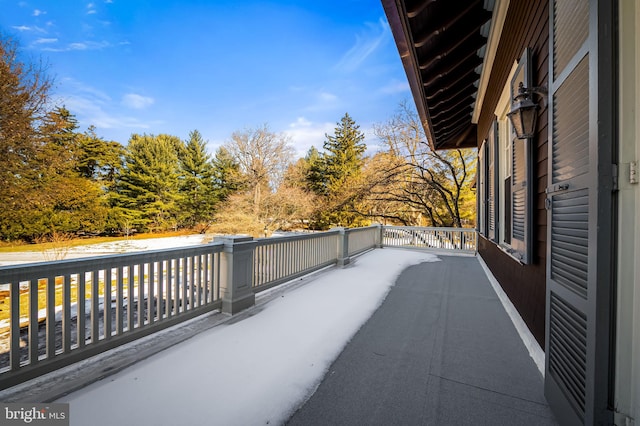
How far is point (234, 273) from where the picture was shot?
299 cm

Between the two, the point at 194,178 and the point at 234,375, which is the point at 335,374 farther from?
the point at 194,178

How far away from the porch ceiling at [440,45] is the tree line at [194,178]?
286 inches

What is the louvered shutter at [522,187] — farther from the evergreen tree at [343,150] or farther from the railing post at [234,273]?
the evergreen tree at [343,150]

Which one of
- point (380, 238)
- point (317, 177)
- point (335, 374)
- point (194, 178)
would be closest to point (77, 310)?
point (335, 374)

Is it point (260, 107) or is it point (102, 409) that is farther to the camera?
point (260, 107)

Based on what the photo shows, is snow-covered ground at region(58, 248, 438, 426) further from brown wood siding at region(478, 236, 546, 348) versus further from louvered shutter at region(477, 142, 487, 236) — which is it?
louvered shutter at region(477, 142, 487, 236)

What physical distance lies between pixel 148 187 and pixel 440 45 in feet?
75.8

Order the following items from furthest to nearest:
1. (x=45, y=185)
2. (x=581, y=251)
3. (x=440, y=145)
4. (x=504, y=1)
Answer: (x=45, y=185), (x=440, y=145), (x=504, y=1), (x=581, y=251)

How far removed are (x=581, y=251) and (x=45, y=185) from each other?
18496 mm

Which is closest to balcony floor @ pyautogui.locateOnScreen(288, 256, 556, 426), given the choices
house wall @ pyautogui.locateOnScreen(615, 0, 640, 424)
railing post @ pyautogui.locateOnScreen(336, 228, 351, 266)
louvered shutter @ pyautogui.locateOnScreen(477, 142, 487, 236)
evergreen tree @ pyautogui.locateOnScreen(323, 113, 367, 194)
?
house wall @ pyautogui.locateOnScreen(615, 0, 640, 424)

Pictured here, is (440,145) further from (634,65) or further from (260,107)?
(260,107)

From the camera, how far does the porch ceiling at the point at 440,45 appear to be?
247 centimetres

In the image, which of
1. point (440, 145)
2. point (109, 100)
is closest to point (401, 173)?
point (440, 145)

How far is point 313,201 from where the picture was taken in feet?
65.7
